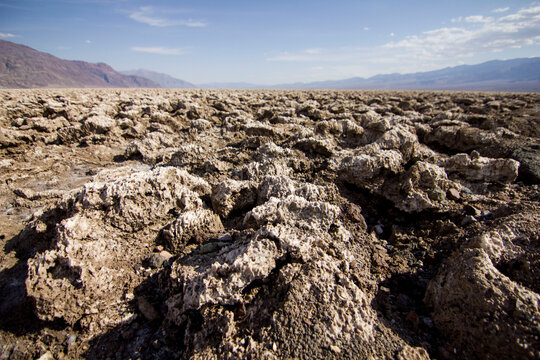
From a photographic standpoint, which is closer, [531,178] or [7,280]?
[7,280]

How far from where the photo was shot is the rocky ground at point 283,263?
150cm

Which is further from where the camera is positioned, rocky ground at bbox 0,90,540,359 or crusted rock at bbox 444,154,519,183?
crusted rock at bbox 444,154,519,183

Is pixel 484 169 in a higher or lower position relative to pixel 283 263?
higher

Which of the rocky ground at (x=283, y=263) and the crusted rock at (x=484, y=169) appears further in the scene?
the crusted rock at (x=484, y=169)

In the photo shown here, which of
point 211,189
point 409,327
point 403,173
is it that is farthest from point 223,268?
point 403,173

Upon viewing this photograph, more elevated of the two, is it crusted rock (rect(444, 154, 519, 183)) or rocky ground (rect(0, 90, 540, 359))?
crusted rock (rect(444, 154, 519, 183))

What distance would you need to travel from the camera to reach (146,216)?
2.56 m

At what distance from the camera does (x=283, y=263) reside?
70.9 inches

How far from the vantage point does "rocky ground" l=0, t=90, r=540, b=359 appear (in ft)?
4.92

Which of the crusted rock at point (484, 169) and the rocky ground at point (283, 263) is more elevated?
the crusted rock at point (484, 169)

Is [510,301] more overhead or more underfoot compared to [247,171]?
more underfoot

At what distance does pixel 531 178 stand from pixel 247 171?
4087 millimetres

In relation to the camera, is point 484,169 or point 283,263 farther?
point 484,169

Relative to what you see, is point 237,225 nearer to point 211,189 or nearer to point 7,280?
point 211,189
